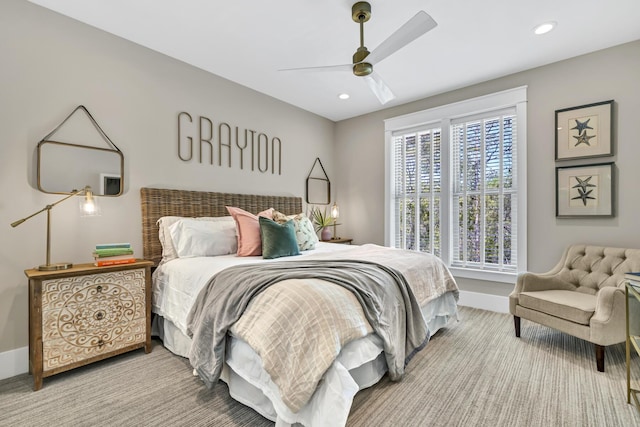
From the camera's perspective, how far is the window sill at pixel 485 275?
349 centimetres

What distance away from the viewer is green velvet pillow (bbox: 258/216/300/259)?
2793 millimetres

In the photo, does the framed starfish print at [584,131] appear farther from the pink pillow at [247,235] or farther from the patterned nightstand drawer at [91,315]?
the patterned nightstand drawer at [91,315]

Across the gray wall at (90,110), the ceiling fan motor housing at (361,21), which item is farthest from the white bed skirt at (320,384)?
the ceiling fan motor housing at (361,21)

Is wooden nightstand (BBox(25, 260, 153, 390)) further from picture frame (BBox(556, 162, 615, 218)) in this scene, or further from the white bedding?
picture frame (BBox(556, 162, 615, 218))

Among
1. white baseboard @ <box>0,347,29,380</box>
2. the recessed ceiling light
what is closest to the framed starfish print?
the recessed ceiling light

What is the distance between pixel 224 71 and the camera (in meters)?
3.41

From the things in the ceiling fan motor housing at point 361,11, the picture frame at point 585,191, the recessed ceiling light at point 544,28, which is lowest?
the picture frame at point 585,191

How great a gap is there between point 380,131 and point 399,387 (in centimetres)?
364

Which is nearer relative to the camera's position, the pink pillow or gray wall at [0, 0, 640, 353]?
gray wall at [0, 0, 640, 353]

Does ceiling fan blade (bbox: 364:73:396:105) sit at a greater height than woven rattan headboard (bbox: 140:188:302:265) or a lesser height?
greater

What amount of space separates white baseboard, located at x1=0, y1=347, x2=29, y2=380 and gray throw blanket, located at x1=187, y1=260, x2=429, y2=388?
1332 millimetres

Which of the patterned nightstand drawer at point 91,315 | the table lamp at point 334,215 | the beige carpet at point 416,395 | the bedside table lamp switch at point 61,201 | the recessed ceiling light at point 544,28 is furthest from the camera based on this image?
the table lamp at point 334,215

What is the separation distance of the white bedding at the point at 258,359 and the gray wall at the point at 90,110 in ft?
2.40

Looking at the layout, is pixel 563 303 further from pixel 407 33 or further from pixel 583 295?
pixel 407 33
